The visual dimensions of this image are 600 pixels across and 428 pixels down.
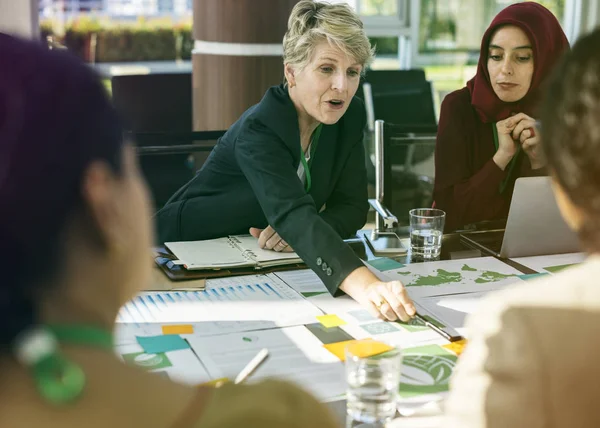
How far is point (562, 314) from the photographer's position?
778 mm

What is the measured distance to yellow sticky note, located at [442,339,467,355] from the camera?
1418 mm

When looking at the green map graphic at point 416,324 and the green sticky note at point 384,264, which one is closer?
the green map graphic at point 416,324

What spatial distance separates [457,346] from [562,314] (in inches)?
26.6

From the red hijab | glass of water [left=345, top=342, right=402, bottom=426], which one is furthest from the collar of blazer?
glass of water [left=345, top=342, right=402, bottom=426]

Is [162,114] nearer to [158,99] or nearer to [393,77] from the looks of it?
[158,99]

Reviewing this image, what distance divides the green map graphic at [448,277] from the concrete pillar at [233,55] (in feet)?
7.46

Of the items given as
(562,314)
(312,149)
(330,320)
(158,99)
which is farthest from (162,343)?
(158,99)

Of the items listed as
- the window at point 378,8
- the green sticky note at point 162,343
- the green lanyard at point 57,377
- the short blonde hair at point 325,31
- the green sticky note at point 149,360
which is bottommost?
the green sticky note at point 149,360

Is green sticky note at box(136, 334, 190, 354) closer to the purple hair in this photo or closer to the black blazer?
the black blazer

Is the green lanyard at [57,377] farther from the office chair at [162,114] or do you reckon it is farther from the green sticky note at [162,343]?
the office chair at [162,114]

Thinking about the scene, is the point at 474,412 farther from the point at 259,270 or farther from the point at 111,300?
the point at 259,270

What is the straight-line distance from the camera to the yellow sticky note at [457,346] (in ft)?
4.65

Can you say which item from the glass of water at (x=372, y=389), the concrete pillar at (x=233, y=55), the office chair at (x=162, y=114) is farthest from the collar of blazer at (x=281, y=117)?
the concrete pillar at (x=233, y=55)

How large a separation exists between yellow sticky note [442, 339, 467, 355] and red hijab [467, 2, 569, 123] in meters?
1.37
